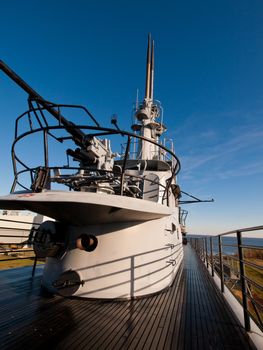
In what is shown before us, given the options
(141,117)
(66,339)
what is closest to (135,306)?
(66,339)

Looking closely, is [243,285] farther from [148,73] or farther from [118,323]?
[148,73]

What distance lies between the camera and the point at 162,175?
5.58m

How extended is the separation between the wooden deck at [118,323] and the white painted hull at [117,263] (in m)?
0.20

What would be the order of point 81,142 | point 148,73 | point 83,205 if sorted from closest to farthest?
point 83,205 < point 81,142 < point 148,73

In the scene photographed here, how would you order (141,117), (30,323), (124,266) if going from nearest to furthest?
(30,323) → (124,266) → (141,117)

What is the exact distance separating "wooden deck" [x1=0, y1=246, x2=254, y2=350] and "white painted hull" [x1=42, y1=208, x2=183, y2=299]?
0.66ft

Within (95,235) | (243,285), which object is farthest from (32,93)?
(243,285)

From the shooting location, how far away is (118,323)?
2.83 m

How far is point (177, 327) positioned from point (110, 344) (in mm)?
909

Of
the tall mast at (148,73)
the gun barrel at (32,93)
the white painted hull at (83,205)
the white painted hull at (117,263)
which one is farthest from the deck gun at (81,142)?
the tall mast at (148,73)

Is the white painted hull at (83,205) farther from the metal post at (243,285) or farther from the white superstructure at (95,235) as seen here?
the metal post at (243,285)

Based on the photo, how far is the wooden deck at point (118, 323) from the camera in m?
2.35

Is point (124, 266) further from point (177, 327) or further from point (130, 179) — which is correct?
point (130, 179)

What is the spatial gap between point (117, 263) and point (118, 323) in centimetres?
103
